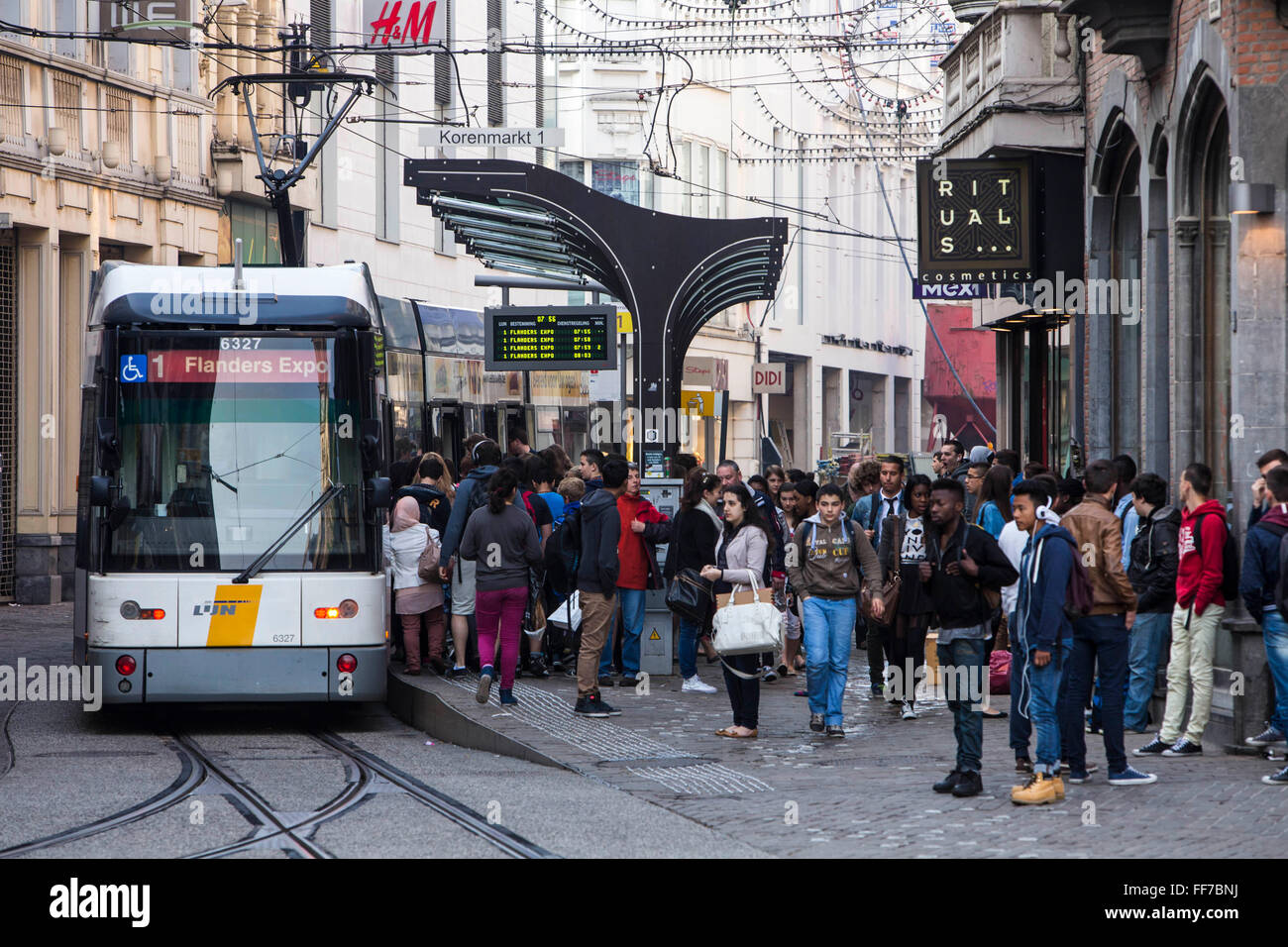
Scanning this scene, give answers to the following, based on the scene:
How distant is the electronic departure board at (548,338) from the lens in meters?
20.3

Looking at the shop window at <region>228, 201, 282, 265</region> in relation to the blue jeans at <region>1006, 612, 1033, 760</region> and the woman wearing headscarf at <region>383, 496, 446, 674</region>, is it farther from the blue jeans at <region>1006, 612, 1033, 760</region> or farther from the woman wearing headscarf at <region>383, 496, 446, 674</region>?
the blue jeans at <region>1006, 612, 1033, 760</region>

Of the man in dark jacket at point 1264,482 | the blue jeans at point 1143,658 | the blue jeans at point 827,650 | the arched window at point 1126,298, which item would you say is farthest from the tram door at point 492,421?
the man in dark jacket at point 1264,482

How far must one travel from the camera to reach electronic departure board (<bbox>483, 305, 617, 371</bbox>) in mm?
20266

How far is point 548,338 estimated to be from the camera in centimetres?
2031

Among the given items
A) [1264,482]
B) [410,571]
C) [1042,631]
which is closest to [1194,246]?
[1264,482]

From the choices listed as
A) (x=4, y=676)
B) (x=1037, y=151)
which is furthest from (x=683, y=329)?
(x=4, y=676)

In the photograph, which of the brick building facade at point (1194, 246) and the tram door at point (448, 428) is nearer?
the brick building facade at point (1194, 246)

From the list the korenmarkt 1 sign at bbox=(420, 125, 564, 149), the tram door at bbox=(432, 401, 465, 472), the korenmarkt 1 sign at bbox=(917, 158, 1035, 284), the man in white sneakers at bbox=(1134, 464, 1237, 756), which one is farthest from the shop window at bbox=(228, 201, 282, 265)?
the man in white sneakers at bbox=(1134, 464, 1237, 756)

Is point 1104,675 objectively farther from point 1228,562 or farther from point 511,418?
point 511,418

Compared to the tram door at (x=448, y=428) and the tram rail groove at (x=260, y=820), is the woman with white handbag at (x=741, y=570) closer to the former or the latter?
the tram rail groove at (x=260, y=820)

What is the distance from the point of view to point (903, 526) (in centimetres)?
1419

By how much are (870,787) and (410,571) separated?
19.2 ft

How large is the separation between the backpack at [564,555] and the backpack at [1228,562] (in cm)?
569
